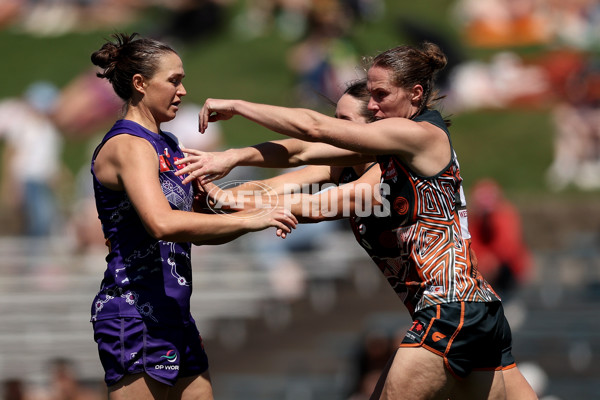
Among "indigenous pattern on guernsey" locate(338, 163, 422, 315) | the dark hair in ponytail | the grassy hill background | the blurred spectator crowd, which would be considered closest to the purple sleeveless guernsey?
the dark hair in ponytail

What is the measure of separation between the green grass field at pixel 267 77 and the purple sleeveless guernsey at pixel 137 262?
9967 millimetres

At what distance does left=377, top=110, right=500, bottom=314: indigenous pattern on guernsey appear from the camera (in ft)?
11.2

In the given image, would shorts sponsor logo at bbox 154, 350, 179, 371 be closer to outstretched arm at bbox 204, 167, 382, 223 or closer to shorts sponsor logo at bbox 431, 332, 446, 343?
outstretched arm at bbox 204, 167, 382, 223

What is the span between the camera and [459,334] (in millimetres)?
3385

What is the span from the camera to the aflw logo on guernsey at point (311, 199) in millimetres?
3617

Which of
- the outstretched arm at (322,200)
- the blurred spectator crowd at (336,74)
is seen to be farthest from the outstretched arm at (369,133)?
the blurred spectator crowd at (336,74)

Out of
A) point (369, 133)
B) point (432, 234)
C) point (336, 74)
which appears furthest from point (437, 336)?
point (336, 74)

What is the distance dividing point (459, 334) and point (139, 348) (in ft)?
3.77

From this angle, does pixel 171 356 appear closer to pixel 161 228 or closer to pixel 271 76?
pixel 161 228

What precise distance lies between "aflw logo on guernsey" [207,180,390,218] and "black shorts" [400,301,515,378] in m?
0.42

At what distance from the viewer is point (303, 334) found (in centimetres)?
927

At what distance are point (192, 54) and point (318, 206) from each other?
1220 centimetres

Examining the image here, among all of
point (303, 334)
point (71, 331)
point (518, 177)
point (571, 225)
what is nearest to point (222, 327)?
point (303, 334)

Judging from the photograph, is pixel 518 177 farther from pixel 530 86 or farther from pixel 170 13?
Answer: pixel 170 13
